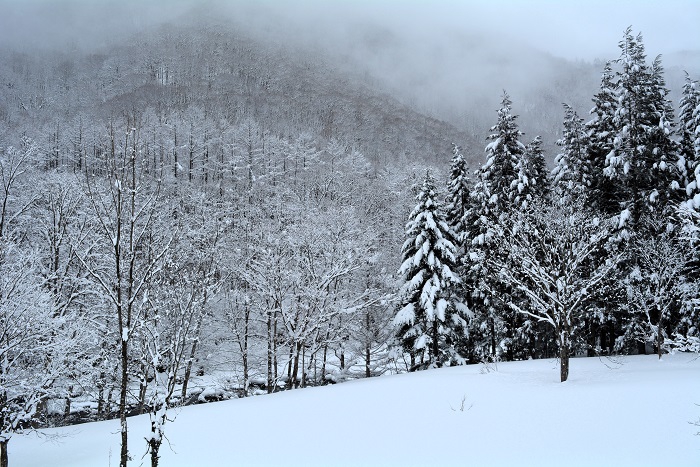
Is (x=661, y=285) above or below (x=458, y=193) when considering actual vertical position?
below

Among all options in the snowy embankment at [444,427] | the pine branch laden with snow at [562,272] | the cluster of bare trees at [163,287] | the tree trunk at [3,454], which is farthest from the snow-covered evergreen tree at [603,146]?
the tree trunk at [3,454]

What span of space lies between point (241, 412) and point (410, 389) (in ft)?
19.5

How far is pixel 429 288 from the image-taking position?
75.2ft

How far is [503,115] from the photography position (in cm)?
2486

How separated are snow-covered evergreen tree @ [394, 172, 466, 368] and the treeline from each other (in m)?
0.07

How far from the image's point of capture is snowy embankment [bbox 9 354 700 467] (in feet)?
30.3

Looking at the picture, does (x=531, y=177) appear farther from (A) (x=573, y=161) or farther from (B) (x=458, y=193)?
(B) (x=458, y=193)

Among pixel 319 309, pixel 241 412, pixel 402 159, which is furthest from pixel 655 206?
pixel 402 159

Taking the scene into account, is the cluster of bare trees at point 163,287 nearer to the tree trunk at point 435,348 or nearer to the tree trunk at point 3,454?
the tree trunk at point 3,454

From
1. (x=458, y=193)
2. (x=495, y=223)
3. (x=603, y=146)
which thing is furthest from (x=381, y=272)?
(x=603, y=146)

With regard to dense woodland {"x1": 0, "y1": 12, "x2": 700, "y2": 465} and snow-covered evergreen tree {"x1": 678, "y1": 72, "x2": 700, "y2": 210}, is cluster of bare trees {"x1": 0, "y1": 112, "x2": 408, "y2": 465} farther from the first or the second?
snow-covered evergreen tree {"x1": 678, "y1": 72, "x2": 700, "y2": 210}

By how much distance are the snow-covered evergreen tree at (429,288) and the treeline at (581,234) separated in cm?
7

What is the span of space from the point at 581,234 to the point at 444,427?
1054cm

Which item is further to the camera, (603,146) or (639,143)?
(603,146)
